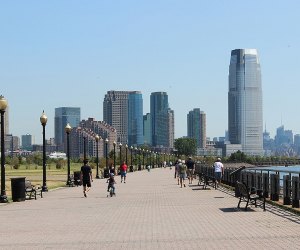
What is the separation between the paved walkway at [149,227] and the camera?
37.3 ft

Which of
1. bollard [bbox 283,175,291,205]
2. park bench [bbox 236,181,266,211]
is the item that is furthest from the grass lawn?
bollard [bbox 283,175,291,205]

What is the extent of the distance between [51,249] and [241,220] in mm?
5815

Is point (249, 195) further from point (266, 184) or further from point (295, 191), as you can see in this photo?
point (266, 184)

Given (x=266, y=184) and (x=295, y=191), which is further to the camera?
(x=266, y=184)

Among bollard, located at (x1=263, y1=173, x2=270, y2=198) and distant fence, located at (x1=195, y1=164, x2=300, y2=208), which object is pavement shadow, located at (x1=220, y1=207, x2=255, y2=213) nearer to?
distant fence, located at (x1=195, y1=164, x2=300, y2=208)

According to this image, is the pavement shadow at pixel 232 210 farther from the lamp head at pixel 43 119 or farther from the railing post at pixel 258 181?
the lamp head at pixel 43 119

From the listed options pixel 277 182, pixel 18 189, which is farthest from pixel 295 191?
pixel 18 189

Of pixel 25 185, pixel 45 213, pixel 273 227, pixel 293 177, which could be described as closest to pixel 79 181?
pixel 25 185

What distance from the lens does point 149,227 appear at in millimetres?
14086

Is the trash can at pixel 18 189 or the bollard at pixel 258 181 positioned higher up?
the bollard at pixel 258 181

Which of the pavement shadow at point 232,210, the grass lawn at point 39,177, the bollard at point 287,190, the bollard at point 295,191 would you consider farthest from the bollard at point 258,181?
the grass lawn at point 39,177

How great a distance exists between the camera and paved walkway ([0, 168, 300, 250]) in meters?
11.4

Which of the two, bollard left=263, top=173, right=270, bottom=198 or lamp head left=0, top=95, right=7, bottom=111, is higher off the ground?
lamp head left=0, top=95, right=7, bottom=111

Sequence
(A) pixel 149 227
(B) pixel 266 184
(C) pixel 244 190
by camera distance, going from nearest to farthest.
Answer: (A) pixel 149 227
(C) pixel 244 190
(B) pixel 266 184
